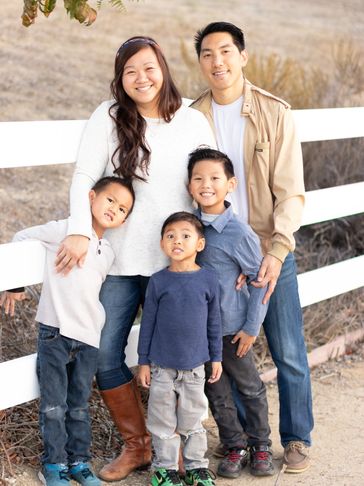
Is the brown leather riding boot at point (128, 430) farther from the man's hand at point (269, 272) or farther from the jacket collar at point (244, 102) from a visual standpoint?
the jacket collar at point (244, 102)

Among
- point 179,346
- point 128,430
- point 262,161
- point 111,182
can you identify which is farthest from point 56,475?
point 262,161

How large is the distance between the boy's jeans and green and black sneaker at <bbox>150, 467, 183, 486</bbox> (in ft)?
0.98

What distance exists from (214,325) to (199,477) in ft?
2.09

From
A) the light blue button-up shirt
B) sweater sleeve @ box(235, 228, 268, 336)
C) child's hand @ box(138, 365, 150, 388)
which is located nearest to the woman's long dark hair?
the light blue button-up shirt

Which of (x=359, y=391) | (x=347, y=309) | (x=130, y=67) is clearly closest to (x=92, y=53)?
(x=347, y=309)

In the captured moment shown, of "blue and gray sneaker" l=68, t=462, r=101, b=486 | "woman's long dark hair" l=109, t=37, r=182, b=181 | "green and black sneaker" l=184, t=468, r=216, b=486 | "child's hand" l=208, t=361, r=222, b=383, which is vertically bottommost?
"green and black sneaker" l=184, t=468, r=216, b=486

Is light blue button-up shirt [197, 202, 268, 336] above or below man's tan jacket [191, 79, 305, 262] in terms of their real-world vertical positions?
below

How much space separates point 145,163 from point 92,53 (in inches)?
397

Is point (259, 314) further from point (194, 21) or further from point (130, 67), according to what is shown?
point (194, 21)

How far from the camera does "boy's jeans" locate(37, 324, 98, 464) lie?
3.77 metres

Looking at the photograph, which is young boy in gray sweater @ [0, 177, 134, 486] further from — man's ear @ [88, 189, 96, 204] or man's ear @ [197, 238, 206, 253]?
man's ear @ [197, 238, 206, 253]

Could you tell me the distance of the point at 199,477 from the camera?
3955mm

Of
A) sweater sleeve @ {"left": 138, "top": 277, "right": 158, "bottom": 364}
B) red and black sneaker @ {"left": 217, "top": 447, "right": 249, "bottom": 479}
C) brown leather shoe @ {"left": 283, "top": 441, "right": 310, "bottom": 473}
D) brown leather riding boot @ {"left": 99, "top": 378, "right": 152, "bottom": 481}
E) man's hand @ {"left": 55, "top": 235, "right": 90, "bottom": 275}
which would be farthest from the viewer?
brown leather shoe @ {"left": 283, "top": 441, "right": 310, "bottom": 473}

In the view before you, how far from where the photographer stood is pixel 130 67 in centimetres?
383
